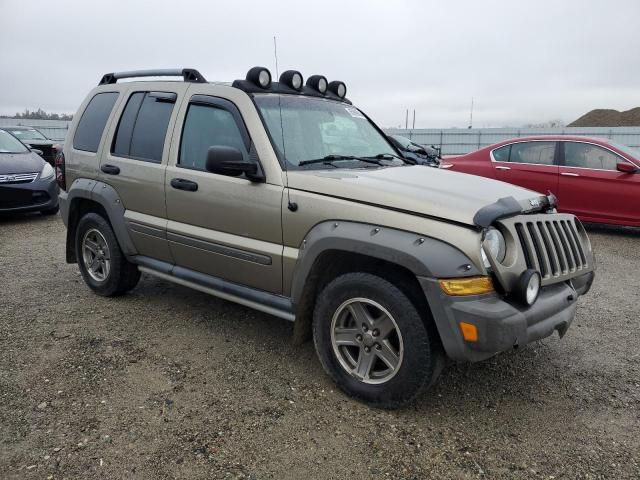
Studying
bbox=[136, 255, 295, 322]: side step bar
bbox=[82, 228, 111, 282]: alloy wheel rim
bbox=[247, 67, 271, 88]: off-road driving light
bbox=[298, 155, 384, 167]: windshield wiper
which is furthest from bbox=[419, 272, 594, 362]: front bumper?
bbox=[82, 228, 111, 282]: alloy wheel rim

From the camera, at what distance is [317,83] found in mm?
4297

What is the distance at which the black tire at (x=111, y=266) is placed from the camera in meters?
4.65

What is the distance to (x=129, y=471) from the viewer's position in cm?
252

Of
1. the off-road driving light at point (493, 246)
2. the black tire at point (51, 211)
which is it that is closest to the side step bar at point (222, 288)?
the off-road driving light at point (493, 246)

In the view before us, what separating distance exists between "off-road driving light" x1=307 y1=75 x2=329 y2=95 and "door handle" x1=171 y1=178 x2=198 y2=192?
4.21ft

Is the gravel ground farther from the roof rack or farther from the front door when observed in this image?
the roof rack

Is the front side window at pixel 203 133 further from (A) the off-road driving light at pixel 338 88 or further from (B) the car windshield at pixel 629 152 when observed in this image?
(B) the car windshield at pixel 629 152

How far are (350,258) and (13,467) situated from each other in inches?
80.5

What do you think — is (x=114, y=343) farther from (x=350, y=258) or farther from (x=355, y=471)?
(x=355, y=471)

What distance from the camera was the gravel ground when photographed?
2.61m

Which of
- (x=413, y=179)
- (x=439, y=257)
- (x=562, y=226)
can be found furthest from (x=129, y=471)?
(x=562, y=226)

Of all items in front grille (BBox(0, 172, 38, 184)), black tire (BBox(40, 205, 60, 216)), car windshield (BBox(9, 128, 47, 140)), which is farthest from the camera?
car windshield (BBox(9, 128, 47, 140))

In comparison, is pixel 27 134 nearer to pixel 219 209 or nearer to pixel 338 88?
pixel 338 88

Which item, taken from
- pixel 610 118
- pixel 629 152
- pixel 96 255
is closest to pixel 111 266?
pixel 96 255
